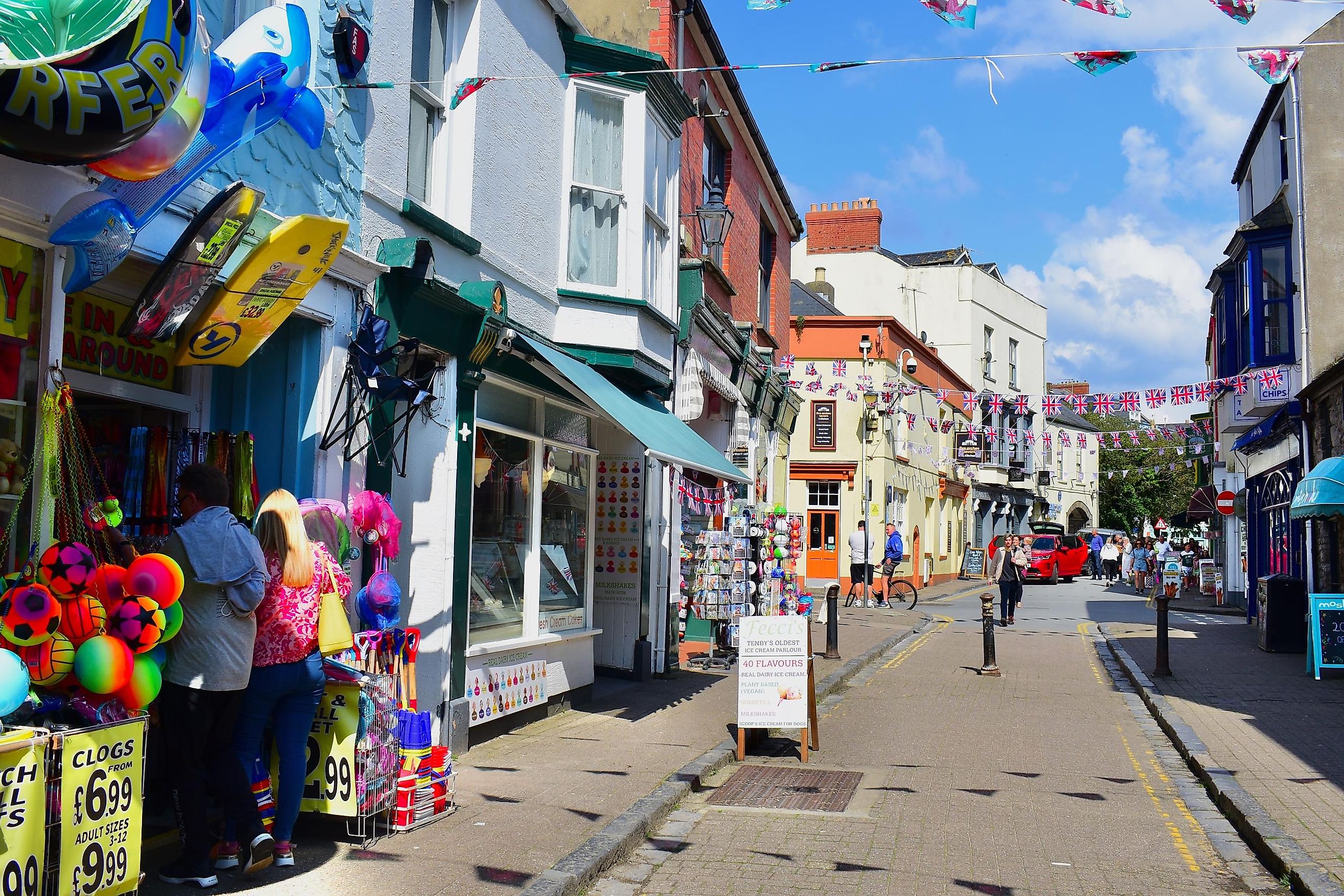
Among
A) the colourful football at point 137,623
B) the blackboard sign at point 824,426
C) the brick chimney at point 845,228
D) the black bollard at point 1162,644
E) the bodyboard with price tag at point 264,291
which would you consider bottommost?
the black bollard at point 1162,644

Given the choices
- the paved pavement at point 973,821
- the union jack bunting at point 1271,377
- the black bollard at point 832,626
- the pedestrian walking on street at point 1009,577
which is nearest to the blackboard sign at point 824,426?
the pedestrian walking on street at point 1009,577

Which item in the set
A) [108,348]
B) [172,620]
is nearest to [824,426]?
[108,348]

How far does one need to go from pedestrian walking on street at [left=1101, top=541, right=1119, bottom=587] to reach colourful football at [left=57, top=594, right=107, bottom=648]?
125 ft

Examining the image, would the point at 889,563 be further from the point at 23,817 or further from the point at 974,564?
the point at 23,817

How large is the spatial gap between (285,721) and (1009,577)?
17790 mm

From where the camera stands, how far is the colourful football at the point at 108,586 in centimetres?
443

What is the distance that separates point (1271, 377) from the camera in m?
18.7

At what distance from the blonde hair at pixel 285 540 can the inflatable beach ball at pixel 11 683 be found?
1537 millimetres

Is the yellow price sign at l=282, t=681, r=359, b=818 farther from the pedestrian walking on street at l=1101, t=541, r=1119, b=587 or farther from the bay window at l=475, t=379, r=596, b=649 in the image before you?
the pedestrian walking on street at l=1101, t=541, r=1119, b=587

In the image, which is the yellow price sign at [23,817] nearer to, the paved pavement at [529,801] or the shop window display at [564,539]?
the paved pavement at [529,801]

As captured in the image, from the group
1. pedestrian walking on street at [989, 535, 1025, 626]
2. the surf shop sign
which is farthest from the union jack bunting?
the surf shop sign

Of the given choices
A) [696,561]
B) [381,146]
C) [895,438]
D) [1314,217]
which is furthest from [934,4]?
[895,438]

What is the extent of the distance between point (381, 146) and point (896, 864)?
5.42m

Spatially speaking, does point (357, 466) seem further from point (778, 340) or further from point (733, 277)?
point (778, 340)
